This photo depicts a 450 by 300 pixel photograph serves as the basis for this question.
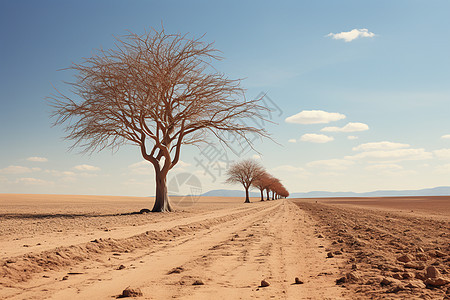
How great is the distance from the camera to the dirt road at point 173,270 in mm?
4598

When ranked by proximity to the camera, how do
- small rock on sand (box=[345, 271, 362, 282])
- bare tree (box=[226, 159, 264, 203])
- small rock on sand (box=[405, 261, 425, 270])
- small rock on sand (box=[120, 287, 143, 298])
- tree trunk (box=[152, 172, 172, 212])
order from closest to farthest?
small rock on sand (box=[120, 287, 143, 298]) < small rock on sand (box=[345, 271, 362, 282]) < small rock on sand (box=[405, 261, 425, 270]) < tree trunk (box=[152, 172, 172, 212]) < bare tree (box=[226, 159, 264, 203])

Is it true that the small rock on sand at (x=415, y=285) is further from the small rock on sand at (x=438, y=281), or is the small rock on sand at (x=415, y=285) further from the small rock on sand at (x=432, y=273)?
the small rock on sand at (x=432, y=273)

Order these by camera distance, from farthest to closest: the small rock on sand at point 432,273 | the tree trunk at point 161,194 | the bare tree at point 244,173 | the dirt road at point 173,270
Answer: the bare tree at point 244,173
the tree trunk at point 161,194
the small rock on sand at point 432,273
the dirt road at point 173,270

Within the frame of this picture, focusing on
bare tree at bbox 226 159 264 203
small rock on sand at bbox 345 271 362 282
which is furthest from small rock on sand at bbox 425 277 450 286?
bare tree at bbox 226 159 264 203

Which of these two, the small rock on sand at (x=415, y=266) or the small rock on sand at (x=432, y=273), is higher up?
the small rock on sand at (x=432, y=273)

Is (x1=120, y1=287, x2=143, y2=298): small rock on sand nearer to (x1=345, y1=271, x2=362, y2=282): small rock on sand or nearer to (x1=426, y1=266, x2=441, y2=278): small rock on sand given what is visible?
(x1=345, y1=271, x2=362, y2=282): small rock on sand

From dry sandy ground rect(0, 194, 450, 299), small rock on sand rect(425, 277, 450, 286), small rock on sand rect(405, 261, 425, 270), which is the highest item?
small rock on sand rect(425, 277, 450, 286)

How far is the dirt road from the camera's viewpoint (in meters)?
4.60

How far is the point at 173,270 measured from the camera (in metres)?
5.77

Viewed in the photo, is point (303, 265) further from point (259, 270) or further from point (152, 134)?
point (152, 134)

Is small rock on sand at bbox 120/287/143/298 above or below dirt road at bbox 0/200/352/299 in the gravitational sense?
above

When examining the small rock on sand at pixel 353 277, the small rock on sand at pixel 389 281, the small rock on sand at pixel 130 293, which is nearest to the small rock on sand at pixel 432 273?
the small rock on sand at pixel 389 281

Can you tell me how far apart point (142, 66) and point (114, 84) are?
87.0 inches

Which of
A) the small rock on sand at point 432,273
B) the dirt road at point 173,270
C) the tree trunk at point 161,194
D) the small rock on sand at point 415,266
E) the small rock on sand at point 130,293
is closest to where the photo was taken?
the small rock on sand at point 130,293
